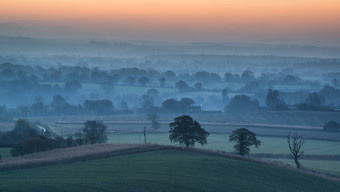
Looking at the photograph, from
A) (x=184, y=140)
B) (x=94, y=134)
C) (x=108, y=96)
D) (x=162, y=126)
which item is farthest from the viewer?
(x=108, y=96)

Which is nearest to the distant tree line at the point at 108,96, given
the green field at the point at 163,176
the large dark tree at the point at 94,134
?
the large dark tree at the point at 94,134

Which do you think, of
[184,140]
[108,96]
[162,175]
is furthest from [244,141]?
[108,96]

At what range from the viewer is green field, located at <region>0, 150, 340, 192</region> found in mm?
29453

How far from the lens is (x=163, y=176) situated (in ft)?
106

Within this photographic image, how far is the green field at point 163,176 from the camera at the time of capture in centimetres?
2945

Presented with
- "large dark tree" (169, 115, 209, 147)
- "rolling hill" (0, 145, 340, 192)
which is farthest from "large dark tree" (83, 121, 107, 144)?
"rolling hill" (0, 145, 340, 192)

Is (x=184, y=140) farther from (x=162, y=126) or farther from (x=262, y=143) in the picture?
(x=162, y=126)

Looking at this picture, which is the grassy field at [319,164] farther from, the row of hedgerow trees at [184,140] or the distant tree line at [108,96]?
the distant tree line at [108,96]

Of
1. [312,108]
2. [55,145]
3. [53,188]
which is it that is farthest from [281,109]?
[53,188]

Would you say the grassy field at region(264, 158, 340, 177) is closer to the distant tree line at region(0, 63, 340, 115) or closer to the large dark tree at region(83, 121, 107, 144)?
the large dark tree at region(83, 121, 107, 144)

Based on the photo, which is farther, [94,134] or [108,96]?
[108,96]

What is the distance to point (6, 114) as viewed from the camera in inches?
4417

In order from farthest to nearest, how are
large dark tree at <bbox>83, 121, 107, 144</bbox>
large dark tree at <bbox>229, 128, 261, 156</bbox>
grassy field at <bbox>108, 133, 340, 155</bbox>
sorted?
grassy field at <bbox>108, 133, 340, 155</bbox> → large dark tree at <bbox>83, 121, 107, 144</bbox> → large dark tree at <bbox>229, 128, 261, 156</bbox>

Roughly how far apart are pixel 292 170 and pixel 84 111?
75.9 meters
